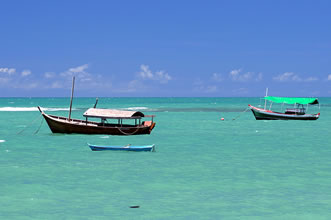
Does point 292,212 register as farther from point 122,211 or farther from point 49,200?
point 49,200

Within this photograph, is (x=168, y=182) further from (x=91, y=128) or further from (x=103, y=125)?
(x=103, y=125)

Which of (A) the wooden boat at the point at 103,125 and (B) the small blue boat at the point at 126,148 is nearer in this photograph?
(B) the small blue boat at the point at 126,148

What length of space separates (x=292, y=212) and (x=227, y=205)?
Answer: 2.21 metres

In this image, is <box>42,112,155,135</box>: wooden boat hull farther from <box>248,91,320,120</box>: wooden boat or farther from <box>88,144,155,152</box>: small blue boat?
<box>248,91,320,120</box>: wooden boat

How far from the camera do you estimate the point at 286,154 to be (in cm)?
2923

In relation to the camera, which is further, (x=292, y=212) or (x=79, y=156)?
(x=79, y=156)

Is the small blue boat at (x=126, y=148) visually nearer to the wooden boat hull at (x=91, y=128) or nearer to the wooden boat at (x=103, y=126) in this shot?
the wooden boat at (x=103, y=126)

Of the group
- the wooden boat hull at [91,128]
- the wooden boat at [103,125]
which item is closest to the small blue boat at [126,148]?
the wooden boat at [103,125]

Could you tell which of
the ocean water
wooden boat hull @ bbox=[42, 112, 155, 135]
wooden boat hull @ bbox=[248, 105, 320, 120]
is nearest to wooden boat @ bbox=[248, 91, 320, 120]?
wooden boat hull @ bbox=[248, 105, 320, 120]

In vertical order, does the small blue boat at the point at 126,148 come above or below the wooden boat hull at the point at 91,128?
below

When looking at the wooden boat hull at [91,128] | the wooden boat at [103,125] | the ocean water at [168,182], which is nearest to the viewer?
the ocean water at [168,182]

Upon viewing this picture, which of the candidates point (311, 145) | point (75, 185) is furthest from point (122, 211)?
point (311, 145)

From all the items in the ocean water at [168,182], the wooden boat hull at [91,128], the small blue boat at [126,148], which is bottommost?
the ocean water at [168,182]

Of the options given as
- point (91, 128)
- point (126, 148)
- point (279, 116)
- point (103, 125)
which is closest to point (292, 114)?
point (279, 116)
